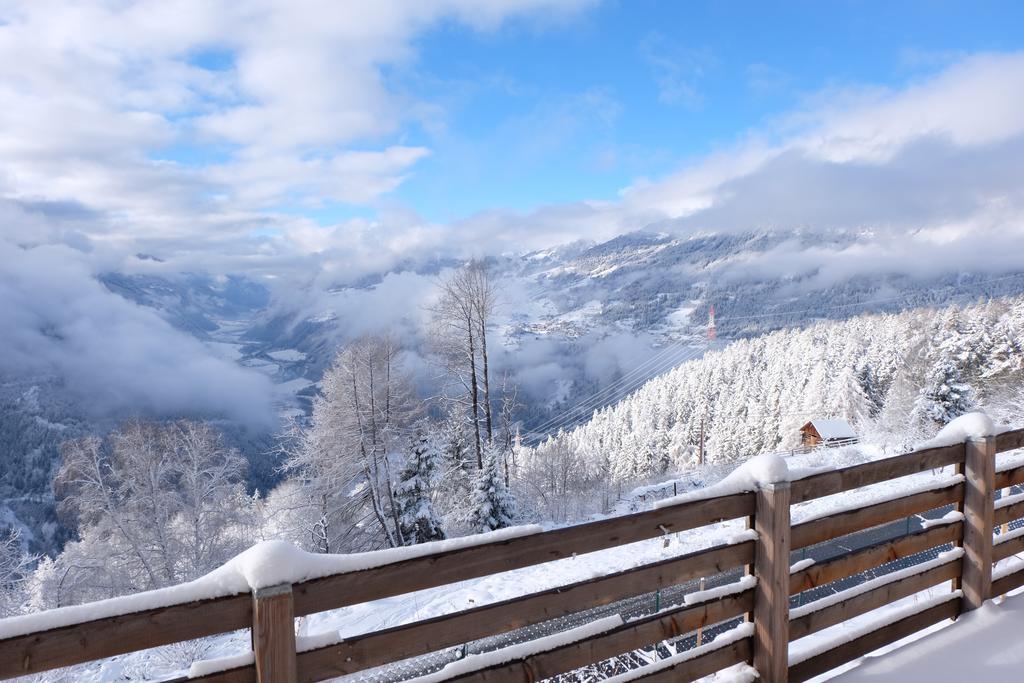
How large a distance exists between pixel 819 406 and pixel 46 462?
9051cm

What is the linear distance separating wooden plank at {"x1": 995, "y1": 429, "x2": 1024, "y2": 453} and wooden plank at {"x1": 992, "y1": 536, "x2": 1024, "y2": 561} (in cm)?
69

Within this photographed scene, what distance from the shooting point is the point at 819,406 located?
44594 millimetres

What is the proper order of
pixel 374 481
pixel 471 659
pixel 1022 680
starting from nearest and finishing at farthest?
pixel 471 659, pixel 1022 680, pixel 374 481

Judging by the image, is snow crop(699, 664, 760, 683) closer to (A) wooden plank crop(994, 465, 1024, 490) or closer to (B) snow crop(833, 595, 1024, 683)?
(B) snow crop(833, 595, 1024, 683)

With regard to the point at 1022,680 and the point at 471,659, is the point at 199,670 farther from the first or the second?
the point at 1022,680

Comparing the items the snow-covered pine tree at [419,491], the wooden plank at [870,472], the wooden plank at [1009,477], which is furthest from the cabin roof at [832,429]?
the wooden plank at [870,472]

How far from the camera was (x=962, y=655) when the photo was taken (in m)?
3.33

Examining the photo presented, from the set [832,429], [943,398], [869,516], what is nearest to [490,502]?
[869,516]

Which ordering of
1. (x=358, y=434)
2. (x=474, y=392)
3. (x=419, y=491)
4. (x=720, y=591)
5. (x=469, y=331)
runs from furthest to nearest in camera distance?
(x=474, y=392) < (x=469, y=331) < (x=419, y=491) < (x=358, y=434) < (x=720, y=591)

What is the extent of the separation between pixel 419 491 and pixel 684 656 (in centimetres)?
1687

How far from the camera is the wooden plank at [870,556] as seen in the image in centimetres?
296

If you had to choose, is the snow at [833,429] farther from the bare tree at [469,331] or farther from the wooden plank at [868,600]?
the wooden plank at [868,600]

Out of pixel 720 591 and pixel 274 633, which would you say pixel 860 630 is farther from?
pixel 274 633

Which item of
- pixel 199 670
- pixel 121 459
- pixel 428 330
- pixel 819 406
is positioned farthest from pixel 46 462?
pixel 199 670
